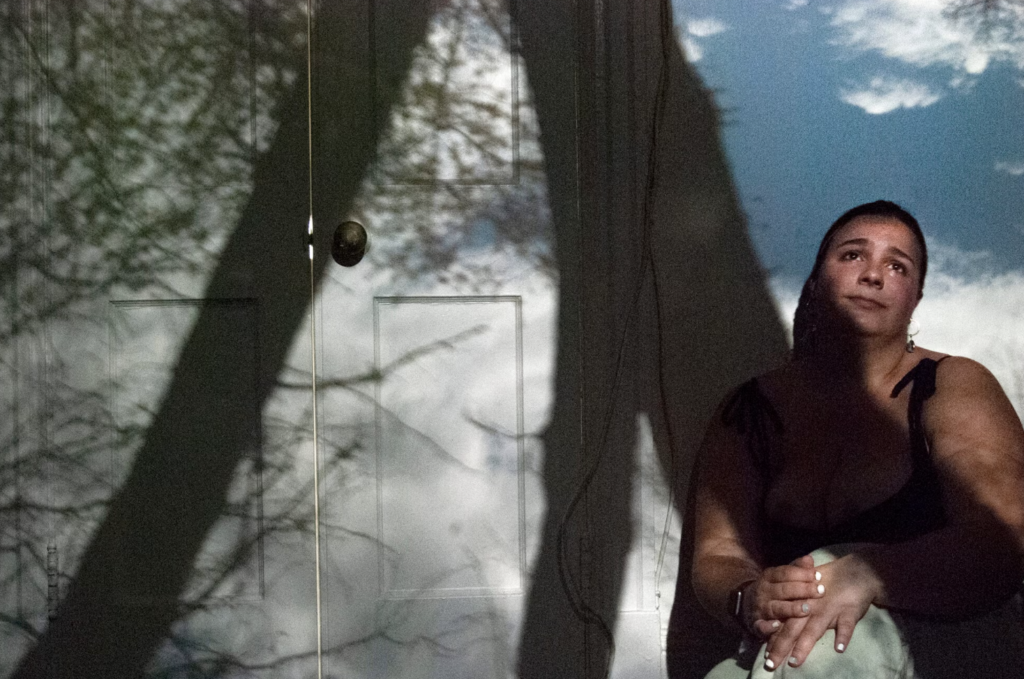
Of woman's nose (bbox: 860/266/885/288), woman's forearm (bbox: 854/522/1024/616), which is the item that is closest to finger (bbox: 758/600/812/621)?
woman's forearm (bbox: 854/522/1024/616)

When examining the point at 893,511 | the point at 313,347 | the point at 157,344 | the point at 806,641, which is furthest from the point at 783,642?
the point at 157,344

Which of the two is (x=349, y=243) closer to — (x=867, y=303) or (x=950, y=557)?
(x=867, y=303)

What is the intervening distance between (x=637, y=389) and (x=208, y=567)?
993mm

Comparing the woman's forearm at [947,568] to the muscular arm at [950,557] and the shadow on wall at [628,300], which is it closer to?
the muscular arm at [950,557]

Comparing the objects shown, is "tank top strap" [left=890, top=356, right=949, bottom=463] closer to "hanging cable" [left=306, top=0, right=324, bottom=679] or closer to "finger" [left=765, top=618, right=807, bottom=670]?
"finger" [left=765, top=618, right=807, bottom=670]

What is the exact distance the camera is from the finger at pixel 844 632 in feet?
6.25

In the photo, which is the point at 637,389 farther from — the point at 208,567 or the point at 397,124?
the point at 208,567

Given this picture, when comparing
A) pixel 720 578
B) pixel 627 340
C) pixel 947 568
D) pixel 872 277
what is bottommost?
pixel 720 578

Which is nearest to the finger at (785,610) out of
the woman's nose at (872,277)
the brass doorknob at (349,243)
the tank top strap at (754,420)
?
the tank top strap at (754,420)

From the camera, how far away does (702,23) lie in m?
2.19

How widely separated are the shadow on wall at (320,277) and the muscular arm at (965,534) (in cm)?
51

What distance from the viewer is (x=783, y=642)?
194cm

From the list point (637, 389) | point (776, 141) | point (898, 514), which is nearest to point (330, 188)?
point (637, 389)

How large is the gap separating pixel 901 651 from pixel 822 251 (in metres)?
0.77
